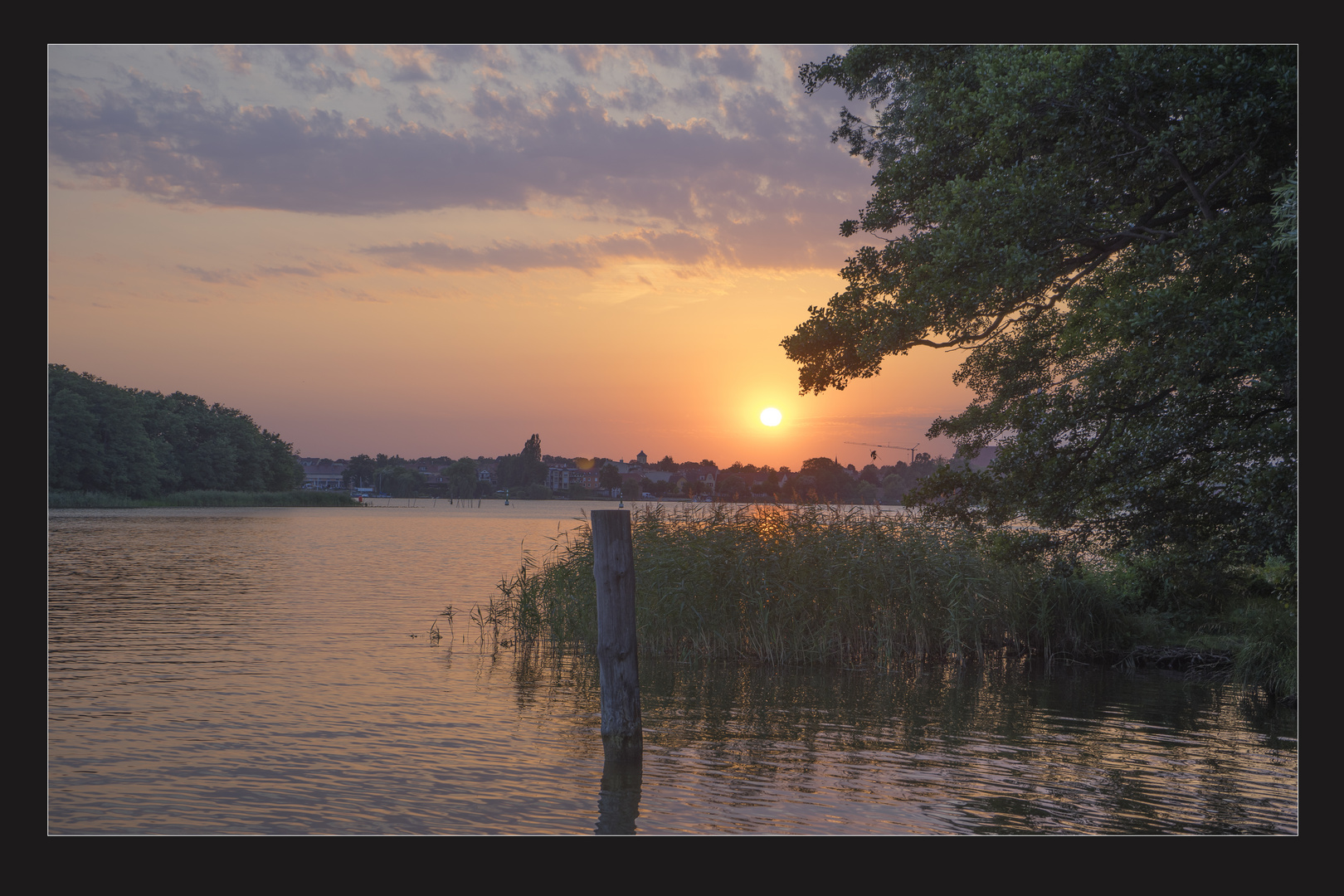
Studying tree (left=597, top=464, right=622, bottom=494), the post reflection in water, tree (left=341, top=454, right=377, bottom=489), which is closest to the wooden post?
the post reflection in water

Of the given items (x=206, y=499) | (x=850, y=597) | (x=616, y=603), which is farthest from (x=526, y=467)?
(x=616, y=603)

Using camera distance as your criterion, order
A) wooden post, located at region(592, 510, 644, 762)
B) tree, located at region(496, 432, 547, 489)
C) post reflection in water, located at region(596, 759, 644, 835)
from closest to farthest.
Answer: post reflection in water, located at region(596, 759, 644, 835) → wooden post, located at region(592, 510, 644, 762) → tree, located at region(496, 432, 547, 489)

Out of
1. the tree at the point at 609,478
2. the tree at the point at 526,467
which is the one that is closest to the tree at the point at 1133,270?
the tree at the point at 609,478

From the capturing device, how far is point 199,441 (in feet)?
297

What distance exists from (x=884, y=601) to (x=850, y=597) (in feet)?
1.84

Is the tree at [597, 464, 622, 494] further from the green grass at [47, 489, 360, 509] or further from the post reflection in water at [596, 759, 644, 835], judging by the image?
the post reflection in water at [596, 759, 644, 835]

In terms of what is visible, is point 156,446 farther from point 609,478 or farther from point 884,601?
point 884,601

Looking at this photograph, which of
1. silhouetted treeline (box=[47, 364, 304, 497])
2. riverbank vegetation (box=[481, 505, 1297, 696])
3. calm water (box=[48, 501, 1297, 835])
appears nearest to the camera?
calm water (box=[48, 501, 1297, 835])

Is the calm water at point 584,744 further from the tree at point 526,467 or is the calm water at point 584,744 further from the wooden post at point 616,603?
the tree at point 526,467

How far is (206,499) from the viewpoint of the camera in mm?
84062

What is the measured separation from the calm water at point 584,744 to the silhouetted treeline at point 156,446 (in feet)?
50.4

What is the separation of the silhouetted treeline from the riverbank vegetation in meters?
18.9

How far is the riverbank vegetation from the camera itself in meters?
15.0

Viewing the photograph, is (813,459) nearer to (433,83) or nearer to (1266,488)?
(1266,488)
